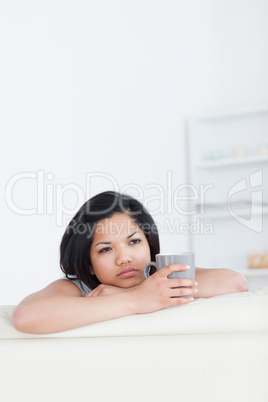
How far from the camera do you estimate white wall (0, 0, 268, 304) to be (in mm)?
3439

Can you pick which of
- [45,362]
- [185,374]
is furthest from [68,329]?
[185,374]

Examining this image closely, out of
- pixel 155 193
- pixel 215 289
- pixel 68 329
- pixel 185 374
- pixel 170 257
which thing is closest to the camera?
pixel 185 374

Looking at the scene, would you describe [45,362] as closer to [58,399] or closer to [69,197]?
[58,399]

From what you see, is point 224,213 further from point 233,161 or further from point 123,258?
point 123,258

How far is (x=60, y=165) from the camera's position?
3.62 meters

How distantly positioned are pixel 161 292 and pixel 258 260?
10.1 ft

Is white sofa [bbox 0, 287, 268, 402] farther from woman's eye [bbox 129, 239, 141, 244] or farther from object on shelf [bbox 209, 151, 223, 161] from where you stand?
object on shelf [bbox 209, 151, 223, 161]

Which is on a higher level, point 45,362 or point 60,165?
point 60,165

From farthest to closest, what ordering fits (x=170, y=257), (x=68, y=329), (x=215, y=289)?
(x=215, y=289)
(x=170, y=257)
(x=68, y=329)

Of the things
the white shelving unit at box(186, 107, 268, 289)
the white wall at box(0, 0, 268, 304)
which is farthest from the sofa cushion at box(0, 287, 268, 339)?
the white shelving unit at box(186, 107, 268, 289)

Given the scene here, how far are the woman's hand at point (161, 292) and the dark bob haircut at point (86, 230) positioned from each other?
1.44 feet

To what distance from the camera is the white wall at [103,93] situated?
344 cm

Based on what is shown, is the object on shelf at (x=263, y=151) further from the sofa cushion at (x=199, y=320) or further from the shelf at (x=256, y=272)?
the sofa cushion at (x=199, y=320)

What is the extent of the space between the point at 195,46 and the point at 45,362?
Answer: 388cm
